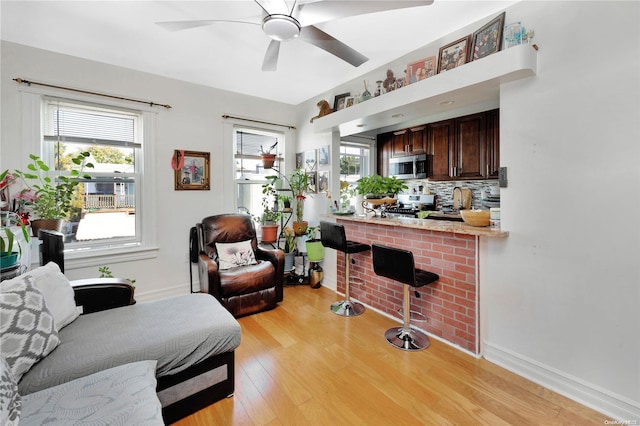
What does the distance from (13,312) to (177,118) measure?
2.63 m

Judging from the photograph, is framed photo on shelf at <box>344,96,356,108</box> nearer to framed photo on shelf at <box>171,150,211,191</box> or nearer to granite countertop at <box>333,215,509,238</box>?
granite countertop at <box>333,215,509,238</box>

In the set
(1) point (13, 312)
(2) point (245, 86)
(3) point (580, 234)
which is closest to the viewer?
(1) point (13, 312)

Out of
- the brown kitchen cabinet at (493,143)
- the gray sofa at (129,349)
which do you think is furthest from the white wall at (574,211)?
the gray sofa at (129,349)

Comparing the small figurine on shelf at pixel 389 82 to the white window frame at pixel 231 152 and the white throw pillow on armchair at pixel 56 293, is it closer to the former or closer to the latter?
the white window frame at pixel 231 152

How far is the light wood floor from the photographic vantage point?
1.61m

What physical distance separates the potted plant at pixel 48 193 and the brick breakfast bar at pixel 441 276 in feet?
9.21

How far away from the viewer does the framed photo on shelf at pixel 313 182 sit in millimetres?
3928

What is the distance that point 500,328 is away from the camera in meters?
2.11

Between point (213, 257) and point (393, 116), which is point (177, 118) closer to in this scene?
point (213, 257)

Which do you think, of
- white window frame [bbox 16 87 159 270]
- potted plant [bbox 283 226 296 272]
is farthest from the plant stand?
white window frame [bbox 16 87 159 270]

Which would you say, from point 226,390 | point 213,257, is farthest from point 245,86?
point 226,390

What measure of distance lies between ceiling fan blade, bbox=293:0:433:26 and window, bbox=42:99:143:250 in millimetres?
2461

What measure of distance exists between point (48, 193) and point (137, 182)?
793mm

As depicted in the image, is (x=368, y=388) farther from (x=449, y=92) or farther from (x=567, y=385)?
(x=449, y=92)
